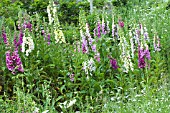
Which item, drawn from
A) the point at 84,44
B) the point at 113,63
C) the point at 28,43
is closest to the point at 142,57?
the point at 113,63

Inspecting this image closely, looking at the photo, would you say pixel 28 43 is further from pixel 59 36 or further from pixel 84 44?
pixel 84 44

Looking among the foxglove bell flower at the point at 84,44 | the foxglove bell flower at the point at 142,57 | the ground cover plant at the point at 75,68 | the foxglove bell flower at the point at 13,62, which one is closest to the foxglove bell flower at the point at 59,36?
the ground cover plant at the point at 75,68

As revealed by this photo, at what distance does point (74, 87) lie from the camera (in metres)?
5.67

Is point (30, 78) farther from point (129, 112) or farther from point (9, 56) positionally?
point (129, 112)

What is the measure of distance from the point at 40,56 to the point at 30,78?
0.50 m

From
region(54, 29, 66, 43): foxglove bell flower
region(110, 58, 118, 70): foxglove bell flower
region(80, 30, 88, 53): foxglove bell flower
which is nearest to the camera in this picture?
region(54, 29, 66, 43): foxglove bell flower

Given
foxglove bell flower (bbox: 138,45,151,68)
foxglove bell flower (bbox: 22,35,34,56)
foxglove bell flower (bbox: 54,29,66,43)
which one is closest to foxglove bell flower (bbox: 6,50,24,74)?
foxglove bell flower (bbox: 22,35,34,56)

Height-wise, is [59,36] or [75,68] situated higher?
[59,36]

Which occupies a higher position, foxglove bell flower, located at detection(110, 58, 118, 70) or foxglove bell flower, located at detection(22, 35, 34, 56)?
foxglove bell flower, located at detection(22, 35, 34, 56)

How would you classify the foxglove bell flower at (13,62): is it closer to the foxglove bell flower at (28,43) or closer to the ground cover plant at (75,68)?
the ground cover plant at (75,68)

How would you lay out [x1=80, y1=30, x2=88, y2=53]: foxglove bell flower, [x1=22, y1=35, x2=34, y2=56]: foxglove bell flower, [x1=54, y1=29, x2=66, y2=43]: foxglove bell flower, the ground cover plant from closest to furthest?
1. the ground cover plant
2. [x1=22, y1=35, x2=34, y2=56]: foxglove bell flower
3. [x1=54, y1=29, x2=66, y2=43]: foxglove bell flower
4. [x1=80, y1=30, x2=88, y2=53]: foxglove bell flower

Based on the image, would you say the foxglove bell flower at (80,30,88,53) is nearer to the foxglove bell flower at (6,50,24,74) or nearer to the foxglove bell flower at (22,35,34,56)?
the foxglove bell flower at (22,35,34,56)

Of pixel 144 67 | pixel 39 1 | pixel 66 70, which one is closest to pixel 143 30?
pixel 144 67

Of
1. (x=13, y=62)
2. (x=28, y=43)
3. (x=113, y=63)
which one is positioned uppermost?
(x=28, y=43)
